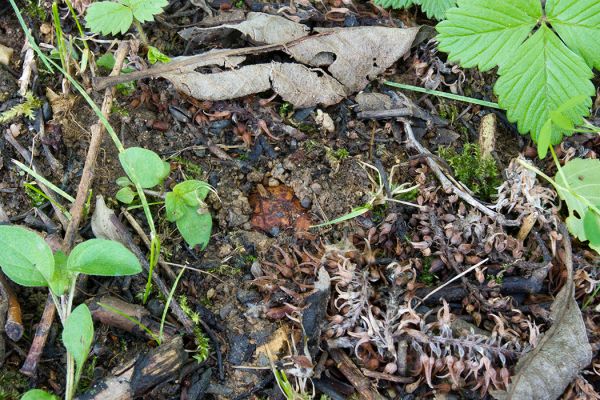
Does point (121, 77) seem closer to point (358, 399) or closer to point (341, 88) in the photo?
point (341, 88)

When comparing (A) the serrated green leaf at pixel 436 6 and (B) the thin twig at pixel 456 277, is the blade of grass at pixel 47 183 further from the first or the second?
(A) the serrated green leaf at pixel 436 6

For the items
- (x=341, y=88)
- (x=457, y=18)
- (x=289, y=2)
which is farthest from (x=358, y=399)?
(x=289, y=2)

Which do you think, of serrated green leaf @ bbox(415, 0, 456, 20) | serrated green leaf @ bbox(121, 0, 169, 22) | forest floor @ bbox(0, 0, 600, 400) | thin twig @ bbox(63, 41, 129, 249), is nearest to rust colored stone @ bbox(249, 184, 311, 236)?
forest floor @ bbox(0, 0, 600, 400)

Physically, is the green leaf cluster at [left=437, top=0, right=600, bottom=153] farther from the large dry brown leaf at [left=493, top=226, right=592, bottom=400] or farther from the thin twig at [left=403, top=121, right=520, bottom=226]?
the large dry brown leaf at [left=493, top=226, right=592, bottom=400]

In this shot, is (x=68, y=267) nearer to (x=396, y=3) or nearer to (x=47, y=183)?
(x=47, y=183)

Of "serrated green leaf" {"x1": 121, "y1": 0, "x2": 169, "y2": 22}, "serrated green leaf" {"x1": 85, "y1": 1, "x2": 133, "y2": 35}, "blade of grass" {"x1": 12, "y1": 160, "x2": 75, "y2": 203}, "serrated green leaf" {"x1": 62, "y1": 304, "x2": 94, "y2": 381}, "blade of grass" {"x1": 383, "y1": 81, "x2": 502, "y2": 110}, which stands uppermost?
"serrated green leaf" {"x1": 121, "y1": 0, "x2": 169, "y2": 22}

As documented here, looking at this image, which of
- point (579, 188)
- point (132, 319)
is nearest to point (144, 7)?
point (132, 319)

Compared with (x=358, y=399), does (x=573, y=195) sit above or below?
above

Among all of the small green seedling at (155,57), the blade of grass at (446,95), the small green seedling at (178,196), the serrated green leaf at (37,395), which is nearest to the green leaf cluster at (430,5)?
the blade of grass at (446,95)
